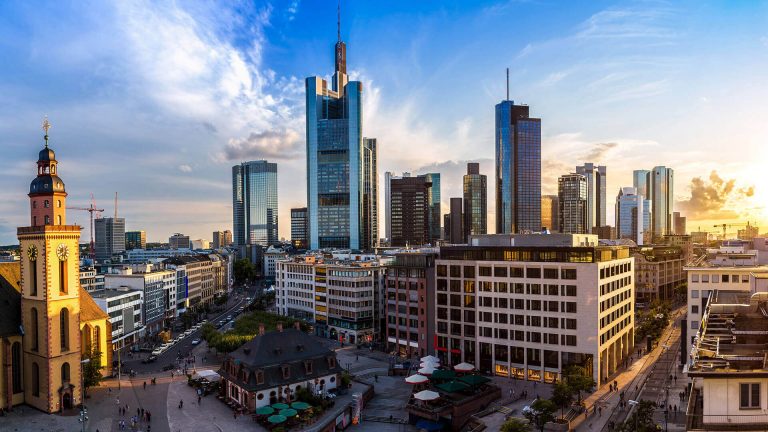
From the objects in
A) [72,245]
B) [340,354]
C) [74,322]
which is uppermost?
[72,245]

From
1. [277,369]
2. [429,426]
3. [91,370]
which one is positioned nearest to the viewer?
[429,426]

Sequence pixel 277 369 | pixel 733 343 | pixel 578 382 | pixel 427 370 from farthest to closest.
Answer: pixel 427 370, pixel 277 369, pixel 578 382, pixel 733 343

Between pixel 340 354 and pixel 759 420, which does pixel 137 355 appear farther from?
pixel 759 420

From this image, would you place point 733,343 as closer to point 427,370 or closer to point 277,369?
point 427,370

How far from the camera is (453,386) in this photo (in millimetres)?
69438

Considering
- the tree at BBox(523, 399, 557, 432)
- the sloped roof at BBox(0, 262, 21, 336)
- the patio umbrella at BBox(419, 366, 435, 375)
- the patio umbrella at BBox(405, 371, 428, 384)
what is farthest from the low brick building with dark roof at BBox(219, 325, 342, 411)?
the tree at BBox(523, 399, 557, 432)

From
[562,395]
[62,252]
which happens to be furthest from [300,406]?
[62,252]

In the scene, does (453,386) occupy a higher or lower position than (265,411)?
higher

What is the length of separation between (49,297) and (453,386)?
5321 centimetres

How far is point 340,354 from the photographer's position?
345 feet

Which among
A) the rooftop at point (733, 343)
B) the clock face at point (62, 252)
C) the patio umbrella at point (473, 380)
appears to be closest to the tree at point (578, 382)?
the patio umbrella at point (473, 380)

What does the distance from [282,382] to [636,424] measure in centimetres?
4247

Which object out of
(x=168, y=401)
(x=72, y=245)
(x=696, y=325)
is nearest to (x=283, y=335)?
(x=168, y=401)

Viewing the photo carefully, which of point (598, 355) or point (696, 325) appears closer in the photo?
point (598, 355)
